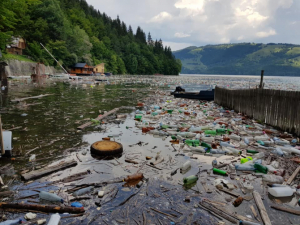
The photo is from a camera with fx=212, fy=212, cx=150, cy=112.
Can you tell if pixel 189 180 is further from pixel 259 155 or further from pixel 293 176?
pixel 259 155

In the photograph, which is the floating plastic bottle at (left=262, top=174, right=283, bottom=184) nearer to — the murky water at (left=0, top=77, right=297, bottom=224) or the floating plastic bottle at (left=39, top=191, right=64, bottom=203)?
the murky water at (left=0, top=77, right=297, bottom=224)

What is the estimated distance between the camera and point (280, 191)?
3.99m

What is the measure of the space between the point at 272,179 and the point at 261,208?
1.28 metres

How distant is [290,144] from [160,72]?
14278 cm

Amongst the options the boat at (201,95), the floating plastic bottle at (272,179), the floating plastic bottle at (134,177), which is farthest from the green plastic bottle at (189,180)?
the boat at (201,95)

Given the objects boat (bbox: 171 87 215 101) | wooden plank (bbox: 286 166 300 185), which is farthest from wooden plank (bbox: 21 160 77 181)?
boat (bbox: 171 87 215 101)

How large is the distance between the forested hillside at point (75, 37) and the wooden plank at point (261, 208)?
31839mm

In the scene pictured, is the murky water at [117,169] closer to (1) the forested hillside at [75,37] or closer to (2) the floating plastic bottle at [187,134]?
(2) the floating plastic bottle at [187,134]

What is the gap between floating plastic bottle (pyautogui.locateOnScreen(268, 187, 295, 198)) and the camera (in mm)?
3963

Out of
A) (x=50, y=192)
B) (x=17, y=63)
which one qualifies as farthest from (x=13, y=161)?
(x=17, y=63)

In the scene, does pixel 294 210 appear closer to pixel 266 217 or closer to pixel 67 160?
pixel 266 217

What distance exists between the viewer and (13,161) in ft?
16.4

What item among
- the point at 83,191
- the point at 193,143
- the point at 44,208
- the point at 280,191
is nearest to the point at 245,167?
the point at 280,191

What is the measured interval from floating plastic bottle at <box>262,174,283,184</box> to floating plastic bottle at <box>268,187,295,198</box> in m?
0.38
